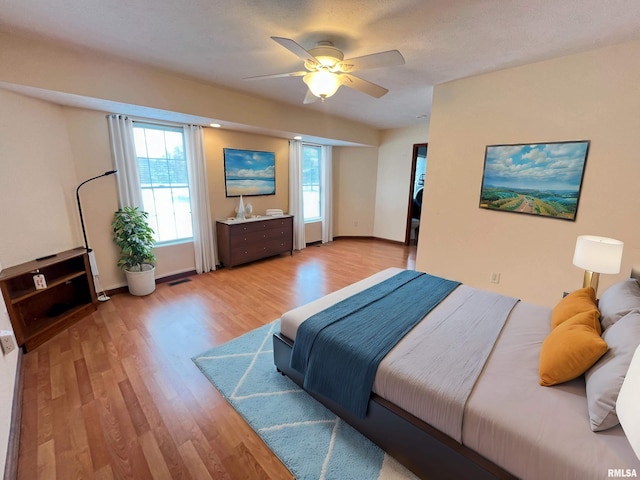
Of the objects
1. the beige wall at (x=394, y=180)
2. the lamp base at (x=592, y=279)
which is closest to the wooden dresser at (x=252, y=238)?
the beige wall at (x=394, y=180)

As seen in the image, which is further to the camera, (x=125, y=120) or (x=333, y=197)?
(x=333, y=197)

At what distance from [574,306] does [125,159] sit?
4556 mm

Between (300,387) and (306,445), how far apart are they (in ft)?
1.46

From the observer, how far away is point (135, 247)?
3371 millimetres

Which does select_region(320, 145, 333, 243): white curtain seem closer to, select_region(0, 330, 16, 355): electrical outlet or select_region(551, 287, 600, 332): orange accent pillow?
select_region(551, 287, 600, 332): orange accent pillow

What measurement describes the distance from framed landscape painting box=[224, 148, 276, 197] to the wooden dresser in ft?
1.85

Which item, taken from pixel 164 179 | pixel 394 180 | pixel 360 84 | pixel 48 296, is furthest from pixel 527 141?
pixel 48 296

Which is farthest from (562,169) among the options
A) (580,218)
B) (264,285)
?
(264,285)

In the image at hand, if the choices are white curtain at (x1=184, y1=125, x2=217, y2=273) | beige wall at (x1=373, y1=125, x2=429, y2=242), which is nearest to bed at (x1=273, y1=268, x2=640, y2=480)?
white curtain at (x1=184, y1=125, x2=217, y2=273)

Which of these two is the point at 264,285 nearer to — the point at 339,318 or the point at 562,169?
the point at 339,318

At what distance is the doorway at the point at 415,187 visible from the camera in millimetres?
5801

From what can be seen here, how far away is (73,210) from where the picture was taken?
10.1ft

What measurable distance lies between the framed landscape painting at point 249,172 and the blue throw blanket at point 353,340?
3287 mm

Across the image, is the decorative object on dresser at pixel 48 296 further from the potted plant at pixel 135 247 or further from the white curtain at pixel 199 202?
the white curtain at pixel 199 202
